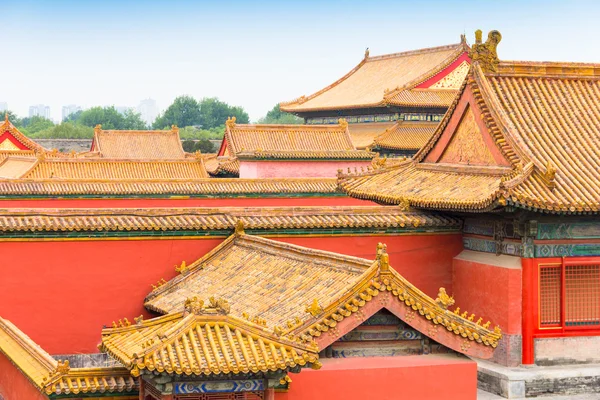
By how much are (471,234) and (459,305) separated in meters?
1.46

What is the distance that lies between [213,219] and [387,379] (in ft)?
23.2

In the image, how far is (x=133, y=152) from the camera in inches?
2248

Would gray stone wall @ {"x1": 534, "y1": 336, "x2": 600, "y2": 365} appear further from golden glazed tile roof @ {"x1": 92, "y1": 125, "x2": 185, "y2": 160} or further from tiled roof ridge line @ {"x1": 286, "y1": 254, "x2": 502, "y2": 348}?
golden glazed tile roof @ {"x1": 92, "y1": 125, "x2": 185, "y2": 160}

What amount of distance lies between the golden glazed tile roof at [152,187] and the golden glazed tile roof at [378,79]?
1325 cm

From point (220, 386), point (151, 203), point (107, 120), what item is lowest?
point (220, 386)

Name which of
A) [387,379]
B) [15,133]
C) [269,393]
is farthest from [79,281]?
[15,133]

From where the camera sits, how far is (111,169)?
134ft

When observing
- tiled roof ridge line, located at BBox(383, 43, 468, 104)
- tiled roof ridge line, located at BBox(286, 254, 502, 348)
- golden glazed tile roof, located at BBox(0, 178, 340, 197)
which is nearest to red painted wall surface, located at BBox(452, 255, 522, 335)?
tiled roof ridge line, located at BBox(286, 254, 502, 348)

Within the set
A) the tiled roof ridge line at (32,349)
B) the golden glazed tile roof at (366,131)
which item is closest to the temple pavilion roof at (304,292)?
the tiled roof ridge line at (32,349)

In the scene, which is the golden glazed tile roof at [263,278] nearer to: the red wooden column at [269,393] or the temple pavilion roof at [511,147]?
the red wooden column at [269,393]

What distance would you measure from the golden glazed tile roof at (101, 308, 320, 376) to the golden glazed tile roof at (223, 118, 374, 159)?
29.2 meters

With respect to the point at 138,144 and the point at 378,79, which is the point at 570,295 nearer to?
the point at 378,79

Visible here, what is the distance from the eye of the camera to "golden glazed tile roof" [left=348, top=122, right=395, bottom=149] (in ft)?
159

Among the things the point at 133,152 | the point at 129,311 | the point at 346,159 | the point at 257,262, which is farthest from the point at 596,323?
the point at 133,152
